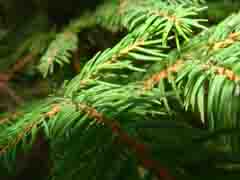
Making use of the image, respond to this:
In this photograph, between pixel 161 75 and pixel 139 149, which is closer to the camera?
pixel 139 149

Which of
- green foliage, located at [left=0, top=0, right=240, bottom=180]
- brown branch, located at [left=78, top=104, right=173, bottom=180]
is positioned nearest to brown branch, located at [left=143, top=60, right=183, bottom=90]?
green foliage, located at [left=0, top=0, right=240, bottom=180]

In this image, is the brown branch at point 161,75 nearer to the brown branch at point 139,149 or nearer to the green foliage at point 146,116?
the green foliage at point 146,116

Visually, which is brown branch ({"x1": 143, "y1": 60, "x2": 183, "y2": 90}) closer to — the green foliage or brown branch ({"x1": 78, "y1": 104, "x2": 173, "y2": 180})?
the green foliage

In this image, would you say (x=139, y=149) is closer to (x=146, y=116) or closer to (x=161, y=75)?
(x=146, y=116)

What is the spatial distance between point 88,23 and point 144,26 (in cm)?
28

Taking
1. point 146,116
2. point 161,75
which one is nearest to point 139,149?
point 146,116

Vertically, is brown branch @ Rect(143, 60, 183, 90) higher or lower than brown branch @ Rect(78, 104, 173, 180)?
higher

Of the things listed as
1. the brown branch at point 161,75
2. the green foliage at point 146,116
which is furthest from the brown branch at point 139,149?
the brown branch at point 161,75

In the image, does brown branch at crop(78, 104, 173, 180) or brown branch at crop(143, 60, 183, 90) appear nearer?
brown branch at crop(78, 104, 173, 180)

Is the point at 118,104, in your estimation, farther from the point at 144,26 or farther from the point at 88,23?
the point at 88,23

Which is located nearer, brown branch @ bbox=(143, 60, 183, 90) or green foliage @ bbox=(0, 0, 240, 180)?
green foliage @ bbox=(0, 0, 240, 180)

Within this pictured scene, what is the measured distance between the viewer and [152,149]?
0.34m

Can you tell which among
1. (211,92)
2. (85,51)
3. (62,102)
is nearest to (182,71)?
(211,92)

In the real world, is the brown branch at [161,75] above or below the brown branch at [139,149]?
above
